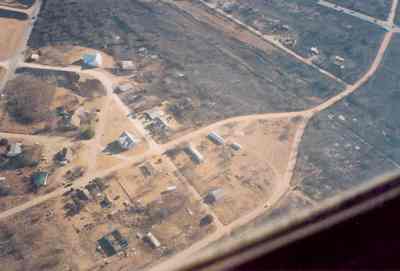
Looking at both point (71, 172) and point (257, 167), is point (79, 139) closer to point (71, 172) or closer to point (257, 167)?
point (71, 172)

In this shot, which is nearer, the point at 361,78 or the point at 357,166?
the point at 357,166

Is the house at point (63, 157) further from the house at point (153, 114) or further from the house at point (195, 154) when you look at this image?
the house at point (195, 154)

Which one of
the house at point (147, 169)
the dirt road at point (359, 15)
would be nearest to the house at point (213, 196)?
the house at point (147, 169)

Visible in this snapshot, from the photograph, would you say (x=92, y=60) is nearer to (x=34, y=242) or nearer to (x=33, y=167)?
(x=33, y=167)

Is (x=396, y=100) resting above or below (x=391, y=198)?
below

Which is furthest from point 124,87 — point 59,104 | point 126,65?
point 59,104

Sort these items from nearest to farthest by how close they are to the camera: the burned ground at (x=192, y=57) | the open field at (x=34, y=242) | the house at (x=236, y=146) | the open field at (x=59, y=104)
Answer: the open field at (x=34, y=242) → the open field at (x=59, y=104) → the house at (x=236, y=146) → the burned ground at (x=192, y=57)

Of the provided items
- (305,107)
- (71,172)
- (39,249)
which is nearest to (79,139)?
(71,172)
